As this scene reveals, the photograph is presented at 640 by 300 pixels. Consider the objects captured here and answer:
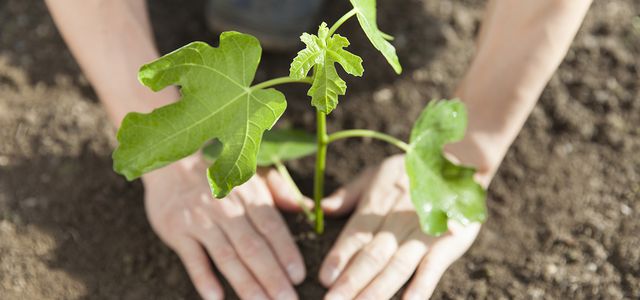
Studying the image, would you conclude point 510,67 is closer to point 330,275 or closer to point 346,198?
A: point 346,198

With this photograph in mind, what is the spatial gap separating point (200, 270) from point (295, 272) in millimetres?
240

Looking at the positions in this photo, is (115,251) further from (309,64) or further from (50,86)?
(309,64)

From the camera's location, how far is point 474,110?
6.73 ft

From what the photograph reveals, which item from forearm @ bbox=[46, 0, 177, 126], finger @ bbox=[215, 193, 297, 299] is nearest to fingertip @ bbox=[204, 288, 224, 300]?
finger @ bbox=[215, 193, 297, 299]

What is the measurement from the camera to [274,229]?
1863 millimetres

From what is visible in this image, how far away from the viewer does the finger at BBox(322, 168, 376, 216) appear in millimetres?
2016

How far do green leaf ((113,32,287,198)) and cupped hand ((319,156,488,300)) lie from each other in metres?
0.54

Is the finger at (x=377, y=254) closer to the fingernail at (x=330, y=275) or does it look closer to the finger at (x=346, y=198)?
the fingernail at (x=330, y=275)

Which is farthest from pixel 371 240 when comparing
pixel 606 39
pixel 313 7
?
pixel 606 39

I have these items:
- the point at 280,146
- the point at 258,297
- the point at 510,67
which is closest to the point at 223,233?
the point at 258,297

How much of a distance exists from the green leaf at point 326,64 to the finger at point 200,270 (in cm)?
74

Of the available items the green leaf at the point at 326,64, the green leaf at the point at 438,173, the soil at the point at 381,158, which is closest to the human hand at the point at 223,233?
the soil at the point at 381,158

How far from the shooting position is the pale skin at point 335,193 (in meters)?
1.78

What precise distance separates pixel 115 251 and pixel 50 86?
2.28ft
